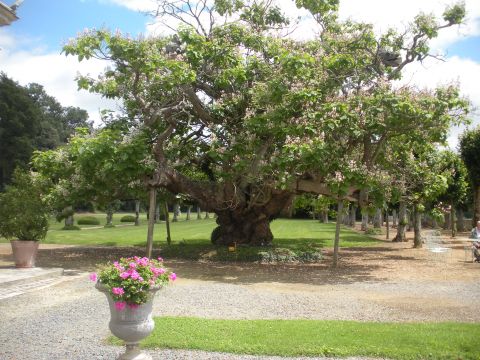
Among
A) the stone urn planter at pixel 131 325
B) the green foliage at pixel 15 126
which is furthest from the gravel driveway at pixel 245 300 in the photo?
the green foliage at pixel 15 126

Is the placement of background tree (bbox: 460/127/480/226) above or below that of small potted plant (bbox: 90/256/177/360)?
above

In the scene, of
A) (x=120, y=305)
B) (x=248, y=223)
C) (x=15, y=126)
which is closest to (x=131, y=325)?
(x=120, y=305)

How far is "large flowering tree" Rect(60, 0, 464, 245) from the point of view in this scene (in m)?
14.4

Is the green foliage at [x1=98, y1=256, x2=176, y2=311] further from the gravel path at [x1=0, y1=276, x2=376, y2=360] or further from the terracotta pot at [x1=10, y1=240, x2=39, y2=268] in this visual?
the terracotta pot at [x1=10, y1=240, x2=39, y2=268]

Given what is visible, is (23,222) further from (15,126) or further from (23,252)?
(15,126)

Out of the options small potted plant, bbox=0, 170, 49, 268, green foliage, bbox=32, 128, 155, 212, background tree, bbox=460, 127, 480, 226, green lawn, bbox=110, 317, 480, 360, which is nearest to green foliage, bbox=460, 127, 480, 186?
background tree, bbox=460, 127, 480, 226

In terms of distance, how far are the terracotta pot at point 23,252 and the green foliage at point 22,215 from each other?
Answer: 1.11 ft

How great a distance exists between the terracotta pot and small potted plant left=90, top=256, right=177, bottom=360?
8.88 meters

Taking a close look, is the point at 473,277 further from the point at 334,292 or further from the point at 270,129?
the point at 270,129

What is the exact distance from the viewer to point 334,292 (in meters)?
11.7

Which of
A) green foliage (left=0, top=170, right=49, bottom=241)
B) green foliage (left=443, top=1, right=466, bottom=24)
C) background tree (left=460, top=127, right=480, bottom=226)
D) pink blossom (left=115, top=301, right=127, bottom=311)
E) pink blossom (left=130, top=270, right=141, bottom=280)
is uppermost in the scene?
green foliage (left=443, top=1, right=466, bottom=24)

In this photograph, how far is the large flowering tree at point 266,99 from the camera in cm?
1437

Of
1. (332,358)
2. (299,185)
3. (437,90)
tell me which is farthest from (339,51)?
(332,358)

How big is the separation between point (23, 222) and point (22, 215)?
9.0 inches
